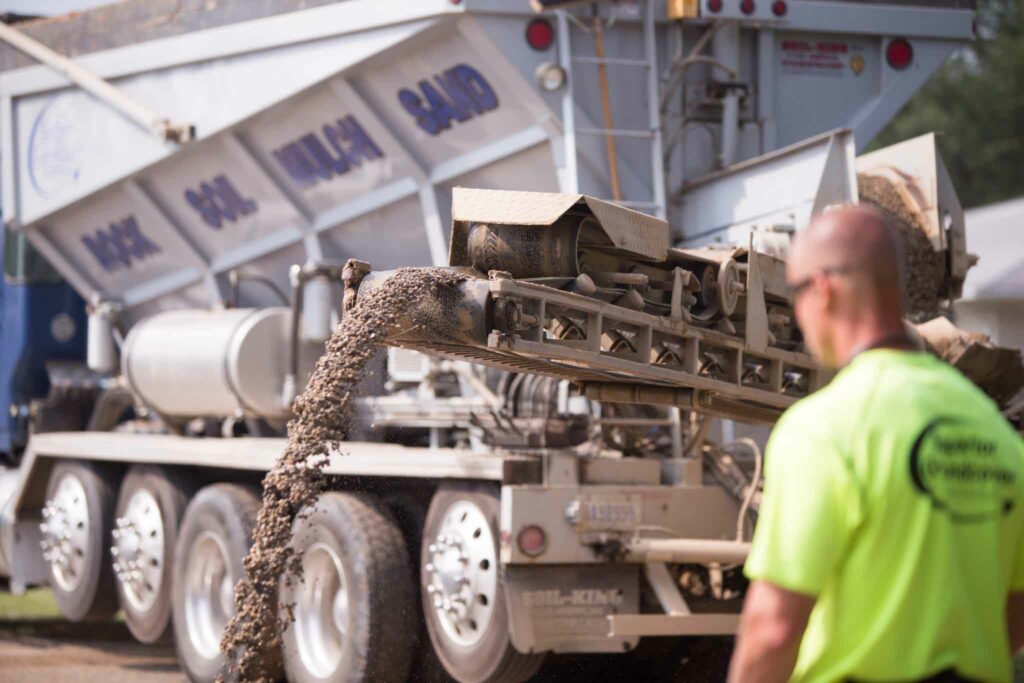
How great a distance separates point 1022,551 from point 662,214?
4.34 meters

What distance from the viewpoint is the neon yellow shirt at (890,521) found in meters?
2.44

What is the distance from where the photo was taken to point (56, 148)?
33.4 feet

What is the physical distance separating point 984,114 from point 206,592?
27721 mm

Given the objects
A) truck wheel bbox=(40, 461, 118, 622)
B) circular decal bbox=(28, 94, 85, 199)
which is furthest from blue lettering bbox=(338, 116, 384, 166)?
truck wheel bbox=(40, 461, 118, 622)

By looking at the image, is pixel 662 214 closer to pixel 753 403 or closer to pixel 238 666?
pixel 753 403

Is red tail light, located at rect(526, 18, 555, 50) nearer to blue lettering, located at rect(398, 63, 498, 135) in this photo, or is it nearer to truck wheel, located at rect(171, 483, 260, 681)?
blue lettering, located at rect(398, 63, 498, 135)

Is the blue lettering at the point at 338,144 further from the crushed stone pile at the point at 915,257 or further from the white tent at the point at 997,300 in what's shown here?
the white tent at the point at 997,300

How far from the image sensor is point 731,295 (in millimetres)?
5766

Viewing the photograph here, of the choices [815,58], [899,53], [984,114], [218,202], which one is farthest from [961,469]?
[984,114]

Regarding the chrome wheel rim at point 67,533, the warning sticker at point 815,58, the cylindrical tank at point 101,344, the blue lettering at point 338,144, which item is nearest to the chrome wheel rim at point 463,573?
the blue lettering at point 338,144

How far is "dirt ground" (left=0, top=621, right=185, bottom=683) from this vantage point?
8.52 m

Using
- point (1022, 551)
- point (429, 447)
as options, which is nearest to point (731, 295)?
point (429, 447)

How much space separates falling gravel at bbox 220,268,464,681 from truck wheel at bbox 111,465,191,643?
10.2 ft

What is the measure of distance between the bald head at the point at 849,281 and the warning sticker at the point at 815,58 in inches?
206
